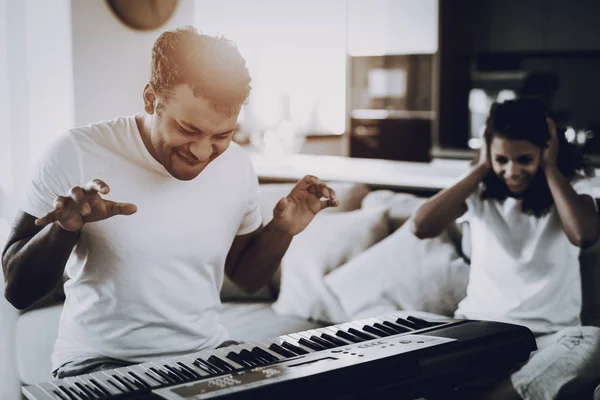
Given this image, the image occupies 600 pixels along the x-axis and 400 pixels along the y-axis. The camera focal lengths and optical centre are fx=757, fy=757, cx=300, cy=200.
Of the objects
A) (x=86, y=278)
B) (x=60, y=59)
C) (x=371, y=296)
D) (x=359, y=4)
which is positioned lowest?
(x=371, y=296)

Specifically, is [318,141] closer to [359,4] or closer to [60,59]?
[359,4]

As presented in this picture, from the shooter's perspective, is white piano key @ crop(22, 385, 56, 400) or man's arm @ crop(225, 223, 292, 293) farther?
man's arm @ crop(225, 223, 292, 293)

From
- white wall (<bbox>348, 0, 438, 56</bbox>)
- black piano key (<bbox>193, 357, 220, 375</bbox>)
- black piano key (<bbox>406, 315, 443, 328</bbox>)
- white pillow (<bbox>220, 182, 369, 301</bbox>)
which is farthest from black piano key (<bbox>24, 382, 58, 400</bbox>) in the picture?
white wall (<bbox>348, 0, 438, 56</bbox>)

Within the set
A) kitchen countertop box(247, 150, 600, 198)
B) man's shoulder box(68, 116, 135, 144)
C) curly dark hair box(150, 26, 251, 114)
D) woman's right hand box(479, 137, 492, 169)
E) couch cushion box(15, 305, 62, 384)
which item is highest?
curly dark hair box(150, 26, 251, 114)

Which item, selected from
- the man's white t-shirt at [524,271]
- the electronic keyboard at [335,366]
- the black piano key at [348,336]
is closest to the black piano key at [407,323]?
the electronic keyboard at [335,366]

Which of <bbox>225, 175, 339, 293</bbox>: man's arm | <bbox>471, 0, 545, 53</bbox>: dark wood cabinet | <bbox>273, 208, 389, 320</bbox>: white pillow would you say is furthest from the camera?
<bbox>471, 0, 545, 53</bbox>: dark wood cabinet

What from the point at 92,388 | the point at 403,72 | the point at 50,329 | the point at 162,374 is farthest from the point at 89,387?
the point at 403,72

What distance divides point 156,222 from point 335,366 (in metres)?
0.50

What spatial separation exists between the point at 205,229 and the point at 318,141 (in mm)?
4715

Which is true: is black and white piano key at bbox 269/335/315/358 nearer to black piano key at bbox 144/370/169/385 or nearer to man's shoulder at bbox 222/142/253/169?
black piano key at bbox 144/370/169/385

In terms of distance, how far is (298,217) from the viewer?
1511mm

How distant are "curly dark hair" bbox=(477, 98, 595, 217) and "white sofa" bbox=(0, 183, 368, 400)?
0.82 m

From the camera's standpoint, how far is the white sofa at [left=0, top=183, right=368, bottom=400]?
246 cm

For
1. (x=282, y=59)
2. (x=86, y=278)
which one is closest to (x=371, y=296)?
(x=86, y=278)
